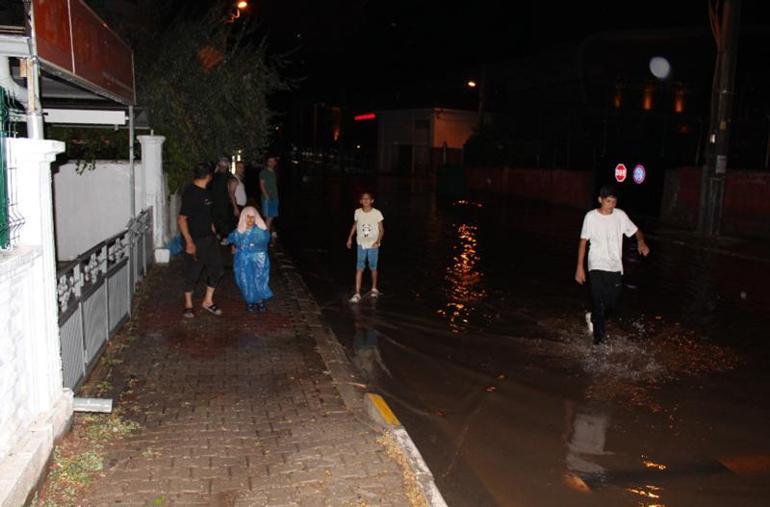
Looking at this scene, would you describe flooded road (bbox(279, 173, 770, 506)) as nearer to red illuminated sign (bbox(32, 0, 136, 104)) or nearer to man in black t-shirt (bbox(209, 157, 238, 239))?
man in black t-shirt (bbox(209, 157, 238, 239))

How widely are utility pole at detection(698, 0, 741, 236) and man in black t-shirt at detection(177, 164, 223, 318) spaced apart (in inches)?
521

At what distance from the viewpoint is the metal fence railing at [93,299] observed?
5.23 meters

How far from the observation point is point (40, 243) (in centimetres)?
436

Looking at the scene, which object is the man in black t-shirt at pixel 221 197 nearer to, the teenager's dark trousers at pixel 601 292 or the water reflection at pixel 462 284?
the water reflection at pixel 462 284

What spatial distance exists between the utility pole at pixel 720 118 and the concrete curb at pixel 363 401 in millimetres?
11952

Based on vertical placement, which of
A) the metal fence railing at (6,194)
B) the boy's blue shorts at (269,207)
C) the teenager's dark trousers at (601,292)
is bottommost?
the teenager's dark trousers at (601,292)

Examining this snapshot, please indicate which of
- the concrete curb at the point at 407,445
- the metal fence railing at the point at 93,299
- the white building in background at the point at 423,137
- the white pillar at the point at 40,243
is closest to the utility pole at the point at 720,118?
the concrete curb at the point at 407,445

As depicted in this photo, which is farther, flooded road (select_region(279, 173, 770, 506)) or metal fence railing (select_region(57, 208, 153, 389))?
metal fence railing (select_region(57, 208, 153, 389))

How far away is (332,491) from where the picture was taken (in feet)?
13.7

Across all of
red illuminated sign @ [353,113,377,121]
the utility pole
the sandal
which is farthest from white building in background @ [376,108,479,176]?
the sandal

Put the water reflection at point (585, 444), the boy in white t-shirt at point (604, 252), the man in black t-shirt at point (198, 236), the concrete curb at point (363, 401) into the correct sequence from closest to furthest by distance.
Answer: the concrete curb at point (363, 401), the water reflection at point (585, 444), the boy in white t-shirt at point (604, 252), the man in black t-shirt at point (198, 236)

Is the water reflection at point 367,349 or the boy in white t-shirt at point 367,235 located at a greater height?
the boy in white t-shirt at point 367,235

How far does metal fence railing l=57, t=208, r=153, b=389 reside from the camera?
5.23m

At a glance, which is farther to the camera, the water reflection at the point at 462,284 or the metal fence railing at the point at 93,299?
the water reflection at the point at 462,284
